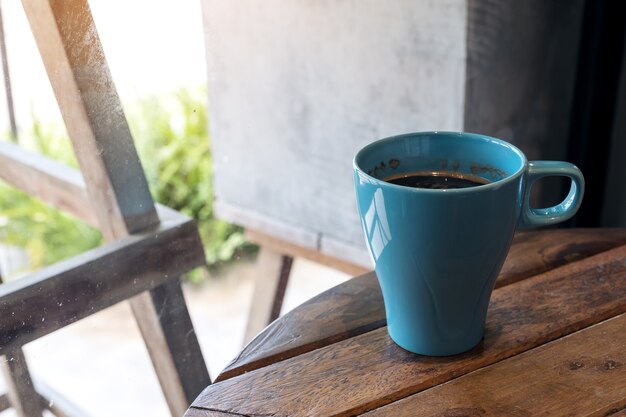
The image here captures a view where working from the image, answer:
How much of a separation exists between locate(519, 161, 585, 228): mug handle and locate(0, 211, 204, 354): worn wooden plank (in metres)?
0.39

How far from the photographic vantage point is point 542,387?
53 centimetres

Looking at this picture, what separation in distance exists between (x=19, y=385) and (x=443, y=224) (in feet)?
1.57

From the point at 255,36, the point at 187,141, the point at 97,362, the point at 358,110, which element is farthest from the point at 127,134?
the point at 187,141

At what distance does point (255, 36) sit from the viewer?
1090 mm

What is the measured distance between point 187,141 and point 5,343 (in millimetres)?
1376

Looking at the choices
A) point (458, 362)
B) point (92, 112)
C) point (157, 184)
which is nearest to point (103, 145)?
point (92, 112)

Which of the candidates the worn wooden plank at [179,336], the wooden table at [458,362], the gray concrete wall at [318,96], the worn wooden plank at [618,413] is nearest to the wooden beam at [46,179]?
the worn wooden plank at [179,336]

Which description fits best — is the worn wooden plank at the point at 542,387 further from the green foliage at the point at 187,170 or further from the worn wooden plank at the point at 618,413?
the green foliage at the point at 187,170

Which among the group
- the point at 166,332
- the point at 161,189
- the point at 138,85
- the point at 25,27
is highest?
the point at 25,27

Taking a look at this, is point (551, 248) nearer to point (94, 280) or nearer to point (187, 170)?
point (94, 280)

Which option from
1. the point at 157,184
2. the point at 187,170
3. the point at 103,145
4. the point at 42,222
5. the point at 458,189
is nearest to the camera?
the point at 458,189

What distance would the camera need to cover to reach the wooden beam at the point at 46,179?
82 centimetres

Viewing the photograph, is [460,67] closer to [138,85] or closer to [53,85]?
[138,85]

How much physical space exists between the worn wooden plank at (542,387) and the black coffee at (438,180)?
0.44 ft
